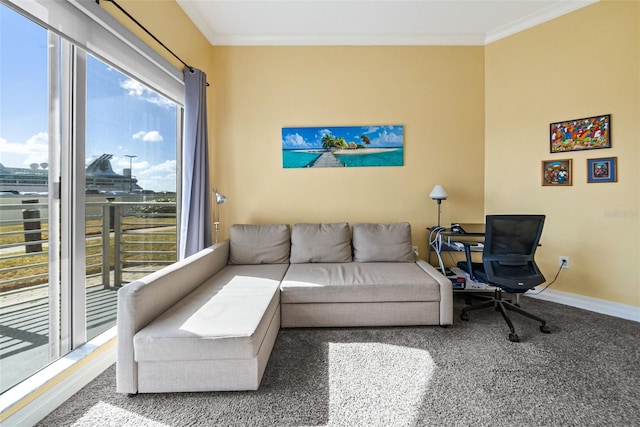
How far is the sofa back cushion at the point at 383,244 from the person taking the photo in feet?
9.09

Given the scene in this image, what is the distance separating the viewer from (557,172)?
2.75m

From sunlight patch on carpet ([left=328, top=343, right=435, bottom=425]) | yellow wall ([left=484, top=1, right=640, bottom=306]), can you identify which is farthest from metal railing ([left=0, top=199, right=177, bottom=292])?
yellow wall ([left=484, top=1, right=640, bottom=306])

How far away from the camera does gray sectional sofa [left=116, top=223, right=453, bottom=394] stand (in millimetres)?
1446

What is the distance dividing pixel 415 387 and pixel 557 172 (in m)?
2.71

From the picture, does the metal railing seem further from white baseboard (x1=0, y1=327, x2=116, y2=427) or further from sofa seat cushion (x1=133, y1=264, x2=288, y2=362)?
sofa seat cushion (x1=133, y1=264, x2=288, y2=362)

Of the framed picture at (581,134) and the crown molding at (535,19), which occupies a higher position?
the crown molding at (535,19)

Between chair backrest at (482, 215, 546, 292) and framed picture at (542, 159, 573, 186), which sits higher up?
framed picture at (542, 159, 573, 186)

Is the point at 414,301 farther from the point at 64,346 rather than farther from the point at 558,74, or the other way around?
the point at 558,74

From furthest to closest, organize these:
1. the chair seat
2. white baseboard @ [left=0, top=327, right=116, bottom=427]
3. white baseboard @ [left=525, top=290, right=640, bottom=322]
A: 1. white baseboard @ [left=525, top=290, right=640, bottom=322]
2. the chair seat
3. white baseboard @ [left=0, top=327, right=116, bottom=427]

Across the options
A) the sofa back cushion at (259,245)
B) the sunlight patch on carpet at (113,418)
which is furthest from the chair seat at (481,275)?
the sunlight patch on carpet at (113,418)

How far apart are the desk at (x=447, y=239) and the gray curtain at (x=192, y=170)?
2473 millimetres

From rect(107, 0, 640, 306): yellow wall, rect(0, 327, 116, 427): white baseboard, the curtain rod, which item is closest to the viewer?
rect(0, 327, 116, 427): white baseboard

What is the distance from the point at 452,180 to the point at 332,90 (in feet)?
5.89

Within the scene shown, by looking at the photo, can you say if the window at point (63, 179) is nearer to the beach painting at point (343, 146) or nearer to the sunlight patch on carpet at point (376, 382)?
the beach painting at point (343, 146)
